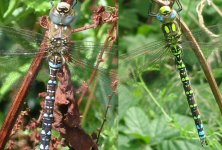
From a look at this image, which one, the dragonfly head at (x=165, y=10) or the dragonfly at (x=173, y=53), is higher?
the dragonfly head at (x=165, y=10)

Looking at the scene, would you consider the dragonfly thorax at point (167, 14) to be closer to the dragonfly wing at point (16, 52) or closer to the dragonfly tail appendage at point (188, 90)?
the dragonfly tail appendage at point (188, 90)

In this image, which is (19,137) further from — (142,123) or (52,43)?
(142,123)

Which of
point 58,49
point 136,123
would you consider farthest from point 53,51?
point 136,123

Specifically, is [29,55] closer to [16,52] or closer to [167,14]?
[16,52]

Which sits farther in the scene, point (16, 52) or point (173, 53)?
point (173, 53)

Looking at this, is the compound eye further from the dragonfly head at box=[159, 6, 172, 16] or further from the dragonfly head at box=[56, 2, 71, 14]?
the dragonfly head at box=[159, 6, 172, 16]

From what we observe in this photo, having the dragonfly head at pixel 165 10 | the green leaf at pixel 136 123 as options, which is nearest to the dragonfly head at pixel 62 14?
the dragonfly head at pixel 165 10

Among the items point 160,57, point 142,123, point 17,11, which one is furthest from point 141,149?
point 17,11
